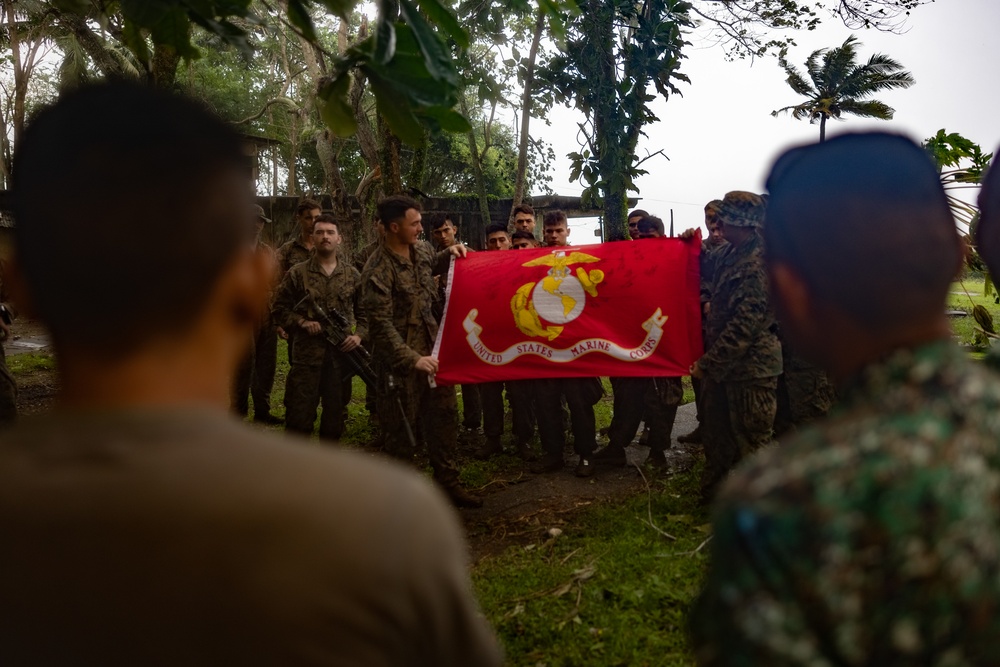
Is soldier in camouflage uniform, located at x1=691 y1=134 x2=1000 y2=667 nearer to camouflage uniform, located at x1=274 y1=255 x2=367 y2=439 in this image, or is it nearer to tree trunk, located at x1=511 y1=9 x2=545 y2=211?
camouflage uniform, located at x1=274 y1=255 x2=367 y2=439

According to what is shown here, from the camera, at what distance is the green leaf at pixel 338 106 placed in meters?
1.89

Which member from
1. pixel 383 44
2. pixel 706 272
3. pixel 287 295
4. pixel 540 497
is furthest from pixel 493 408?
pixel 383 44

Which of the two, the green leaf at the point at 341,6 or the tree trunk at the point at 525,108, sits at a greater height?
the tree trunk at the point at 525,108

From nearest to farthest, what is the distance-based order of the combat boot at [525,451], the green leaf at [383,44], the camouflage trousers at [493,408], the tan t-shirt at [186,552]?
the tan t-shirt at [186,552]
the green leaf at [383,44]
the combat boot at [525,451]
the camouflage trousers at [493,408]

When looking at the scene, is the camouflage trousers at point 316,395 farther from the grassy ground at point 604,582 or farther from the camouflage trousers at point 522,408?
the grassy ground at point 604,582

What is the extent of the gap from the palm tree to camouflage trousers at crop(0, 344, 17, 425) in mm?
18108

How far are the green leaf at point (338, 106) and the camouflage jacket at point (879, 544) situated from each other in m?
1.44

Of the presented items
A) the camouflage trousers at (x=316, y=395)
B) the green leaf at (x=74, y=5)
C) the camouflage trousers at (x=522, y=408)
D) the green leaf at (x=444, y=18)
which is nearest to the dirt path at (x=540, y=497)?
the camouflage trousers at (x=522, y=408)

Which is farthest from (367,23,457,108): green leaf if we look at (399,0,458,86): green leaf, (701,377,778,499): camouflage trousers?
(701,377,778,499): camouflage trousers

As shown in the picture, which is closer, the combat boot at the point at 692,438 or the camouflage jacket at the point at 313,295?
the camouflage jacket at the point at 313,295

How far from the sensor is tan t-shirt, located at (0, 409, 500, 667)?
34.8 inches

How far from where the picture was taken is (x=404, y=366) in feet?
17.1

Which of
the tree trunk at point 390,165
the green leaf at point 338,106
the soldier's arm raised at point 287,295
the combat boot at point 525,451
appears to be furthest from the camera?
the tree trunk at point 390,165

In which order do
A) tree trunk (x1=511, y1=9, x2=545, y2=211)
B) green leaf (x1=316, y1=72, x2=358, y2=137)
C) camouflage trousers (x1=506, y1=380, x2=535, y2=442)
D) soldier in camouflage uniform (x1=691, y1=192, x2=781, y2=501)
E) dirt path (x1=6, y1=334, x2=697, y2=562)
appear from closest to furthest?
green leaf (x1=316, y1=72, x2=358, y2=137) < soldier in camouflage uniform (x1=691, y1=192, x2=781, y2=501) < dirt path (x1=6, y1=334, x2=697, y2=562) < camouflage trousers (x1=506, y1=380, x2=535, y2=442) < tree trunk (x1=511, y1=9, x2=545, y2=211)
